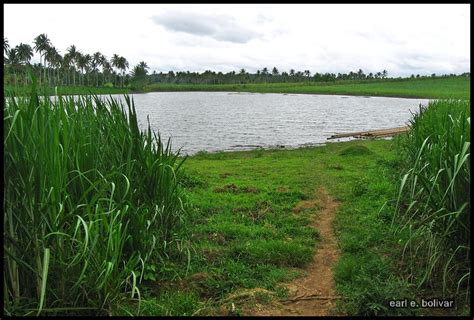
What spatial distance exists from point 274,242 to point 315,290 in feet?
4.00

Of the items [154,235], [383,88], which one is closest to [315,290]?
[154,235]

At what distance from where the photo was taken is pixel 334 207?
7.57 meters

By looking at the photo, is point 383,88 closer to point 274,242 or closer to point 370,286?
point 274,242

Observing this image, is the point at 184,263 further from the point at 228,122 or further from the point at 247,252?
the point at 228,122

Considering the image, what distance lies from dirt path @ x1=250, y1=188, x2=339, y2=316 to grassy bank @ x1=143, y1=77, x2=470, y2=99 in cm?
3742

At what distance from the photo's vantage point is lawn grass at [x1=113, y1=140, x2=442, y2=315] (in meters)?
3.87

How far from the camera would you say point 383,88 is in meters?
98.0

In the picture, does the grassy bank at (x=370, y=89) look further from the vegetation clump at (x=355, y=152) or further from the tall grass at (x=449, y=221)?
the vegetation clump at (x=355, y=152)

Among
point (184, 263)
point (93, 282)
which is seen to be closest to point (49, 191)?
point (93, 282)

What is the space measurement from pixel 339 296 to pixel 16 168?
2928 millimetres

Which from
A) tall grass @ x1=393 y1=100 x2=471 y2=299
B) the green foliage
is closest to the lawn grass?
the green foliage

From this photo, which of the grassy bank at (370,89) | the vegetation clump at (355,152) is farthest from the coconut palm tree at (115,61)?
the vegetation clump at (355,152)

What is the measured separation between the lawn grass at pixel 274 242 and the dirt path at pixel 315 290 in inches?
4.3

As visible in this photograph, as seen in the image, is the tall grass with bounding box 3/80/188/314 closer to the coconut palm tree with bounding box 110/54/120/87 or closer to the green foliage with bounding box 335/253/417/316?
the green foliage with bounding box 335/253/417/316
